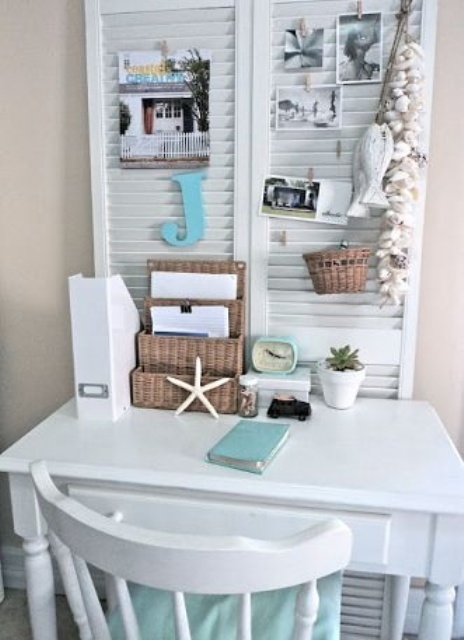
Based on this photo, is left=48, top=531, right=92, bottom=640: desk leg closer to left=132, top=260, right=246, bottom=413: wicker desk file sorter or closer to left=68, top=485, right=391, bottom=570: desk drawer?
left=68, top=485, right=391, bottom=570: desk drawer

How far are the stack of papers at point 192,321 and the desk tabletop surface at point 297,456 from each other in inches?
8.5

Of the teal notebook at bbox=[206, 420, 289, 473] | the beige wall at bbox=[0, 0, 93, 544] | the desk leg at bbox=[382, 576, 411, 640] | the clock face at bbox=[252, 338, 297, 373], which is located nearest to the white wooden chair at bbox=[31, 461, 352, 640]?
the teal notebook at bbox=[206, 420, 289, 473]

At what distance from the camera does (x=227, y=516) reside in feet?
3.37

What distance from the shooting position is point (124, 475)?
3.43 feet

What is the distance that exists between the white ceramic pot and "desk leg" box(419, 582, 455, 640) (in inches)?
17.8

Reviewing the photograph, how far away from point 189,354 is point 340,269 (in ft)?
1.45

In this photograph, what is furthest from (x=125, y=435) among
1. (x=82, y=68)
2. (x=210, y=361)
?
(x=82, y=68)

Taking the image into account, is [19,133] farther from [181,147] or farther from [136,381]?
[136,381]

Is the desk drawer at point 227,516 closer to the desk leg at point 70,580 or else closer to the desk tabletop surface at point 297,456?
the desk tabletop surface at point 297,456

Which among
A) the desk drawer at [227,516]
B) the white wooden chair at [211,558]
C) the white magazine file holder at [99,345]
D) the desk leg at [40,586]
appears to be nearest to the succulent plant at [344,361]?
the desk drawer at [227,516]

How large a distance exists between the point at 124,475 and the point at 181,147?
0.84 m

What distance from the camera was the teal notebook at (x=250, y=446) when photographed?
1.04 metres

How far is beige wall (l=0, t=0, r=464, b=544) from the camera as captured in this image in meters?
1.34

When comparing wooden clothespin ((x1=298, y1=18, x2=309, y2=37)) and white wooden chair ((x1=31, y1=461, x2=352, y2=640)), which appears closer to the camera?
white wooden chair ((x1=31, y1=461, x2=352, y2=640))
